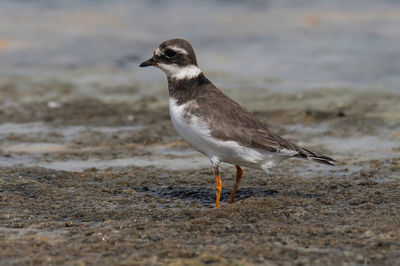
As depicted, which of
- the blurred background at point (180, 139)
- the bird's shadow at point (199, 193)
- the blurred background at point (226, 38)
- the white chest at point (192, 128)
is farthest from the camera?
the blurred background at point (226, 38)

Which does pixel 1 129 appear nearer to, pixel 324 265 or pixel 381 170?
pixel 381 170

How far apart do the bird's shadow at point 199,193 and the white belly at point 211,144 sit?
46 cm

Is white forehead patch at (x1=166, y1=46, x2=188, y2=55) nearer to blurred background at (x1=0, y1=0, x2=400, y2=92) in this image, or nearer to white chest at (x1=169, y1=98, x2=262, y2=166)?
white chest at (x1=169, y1=98, x2=262, y2=166)

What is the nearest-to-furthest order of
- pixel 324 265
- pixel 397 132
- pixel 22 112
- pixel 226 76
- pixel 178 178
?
pixel 324 265
pixel 178 178
pixel 397 132
pixel 22 112
pixel 226 76

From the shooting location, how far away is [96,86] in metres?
13.0

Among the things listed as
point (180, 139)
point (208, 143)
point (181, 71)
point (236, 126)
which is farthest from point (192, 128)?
point (180, 139)

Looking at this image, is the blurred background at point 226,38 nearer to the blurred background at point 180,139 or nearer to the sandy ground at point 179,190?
the blurred background at point 180,139

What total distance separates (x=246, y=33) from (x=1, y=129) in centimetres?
885

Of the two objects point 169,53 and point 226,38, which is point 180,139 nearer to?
point 169,53

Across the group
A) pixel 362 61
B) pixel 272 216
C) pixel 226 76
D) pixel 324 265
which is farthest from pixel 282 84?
pixel 324 265

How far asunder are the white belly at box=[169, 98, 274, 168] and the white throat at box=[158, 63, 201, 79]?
0.43 metres

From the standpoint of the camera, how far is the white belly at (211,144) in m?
5.83

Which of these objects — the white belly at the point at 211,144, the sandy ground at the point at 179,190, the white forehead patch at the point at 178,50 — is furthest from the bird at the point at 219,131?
the sandy ground at the point at 179,190

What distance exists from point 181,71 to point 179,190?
4.10 ft
